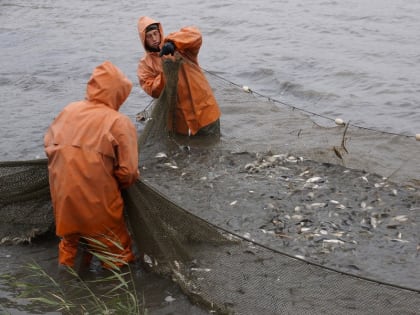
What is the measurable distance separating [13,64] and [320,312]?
11.9 m

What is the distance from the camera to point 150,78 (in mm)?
8781

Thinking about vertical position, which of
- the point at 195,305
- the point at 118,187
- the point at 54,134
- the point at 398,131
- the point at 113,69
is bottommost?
the point at 398,131

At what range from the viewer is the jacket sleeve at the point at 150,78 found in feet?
28.1

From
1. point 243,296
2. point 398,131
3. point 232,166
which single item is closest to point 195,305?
point 243,296

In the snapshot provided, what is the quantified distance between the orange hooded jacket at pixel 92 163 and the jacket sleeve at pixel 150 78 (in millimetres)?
2987

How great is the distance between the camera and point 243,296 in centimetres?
515

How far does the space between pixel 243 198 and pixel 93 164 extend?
2595 millimetres

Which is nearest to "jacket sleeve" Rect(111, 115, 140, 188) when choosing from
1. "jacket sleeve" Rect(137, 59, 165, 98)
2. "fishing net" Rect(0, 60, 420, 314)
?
"fishing net" Rect(0, 60, 420, 314)

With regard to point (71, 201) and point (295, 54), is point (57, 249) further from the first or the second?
point (295, 54)

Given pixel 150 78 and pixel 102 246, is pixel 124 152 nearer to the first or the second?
pixel 102 246

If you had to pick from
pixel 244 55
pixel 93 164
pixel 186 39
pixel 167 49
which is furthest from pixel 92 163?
pixel 244 55

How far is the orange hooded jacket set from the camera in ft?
17.4

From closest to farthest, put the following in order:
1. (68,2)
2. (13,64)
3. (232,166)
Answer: (232,166) → (13,64) → (68,2)

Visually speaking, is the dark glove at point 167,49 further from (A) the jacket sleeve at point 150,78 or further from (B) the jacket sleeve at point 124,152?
(B) the jacket sleeve at point 124,152
